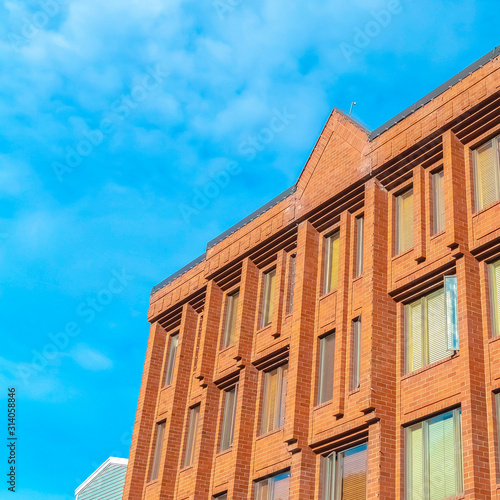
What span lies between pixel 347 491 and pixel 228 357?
30.0 ft

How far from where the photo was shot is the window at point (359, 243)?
2820cm

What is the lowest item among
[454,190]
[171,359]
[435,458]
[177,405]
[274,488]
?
[435,458]

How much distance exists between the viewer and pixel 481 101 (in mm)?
24406

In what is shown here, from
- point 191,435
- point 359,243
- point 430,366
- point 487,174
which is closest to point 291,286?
point 359,243

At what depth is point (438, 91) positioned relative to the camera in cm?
2636

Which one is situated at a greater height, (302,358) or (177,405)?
(177,405)

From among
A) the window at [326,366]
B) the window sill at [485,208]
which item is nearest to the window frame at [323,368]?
the window at [326,366]

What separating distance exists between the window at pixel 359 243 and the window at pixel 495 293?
5440 millimetres

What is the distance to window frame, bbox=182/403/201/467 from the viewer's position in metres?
33.3

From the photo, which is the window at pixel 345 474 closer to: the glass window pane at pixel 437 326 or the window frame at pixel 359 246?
the glass window pane at pixel 437 326

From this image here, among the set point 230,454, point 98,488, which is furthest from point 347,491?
point 98,488

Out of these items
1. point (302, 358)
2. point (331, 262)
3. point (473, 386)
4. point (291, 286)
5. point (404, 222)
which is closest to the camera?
point (473, 386)

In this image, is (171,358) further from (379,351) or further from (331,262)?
(379,351)

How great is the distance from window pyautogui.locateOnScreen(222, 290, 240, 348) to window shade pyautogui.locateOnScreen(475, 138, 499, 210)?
1275 centimetres
